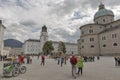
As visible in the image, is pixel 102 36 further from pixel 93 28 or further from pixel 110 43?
pixel 93 28

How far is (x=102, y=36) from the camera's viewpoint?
202 feet

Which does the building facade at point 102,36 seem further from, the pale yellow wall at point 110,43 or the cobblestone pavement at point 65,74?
the cobblestone pavement at point 65,74

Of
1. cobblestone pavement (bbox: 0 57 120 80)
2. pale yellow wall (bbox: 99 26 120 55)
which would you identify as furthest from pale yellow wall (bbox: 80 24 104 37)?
cobblestone pavement (bbox: 0 57 120 80)

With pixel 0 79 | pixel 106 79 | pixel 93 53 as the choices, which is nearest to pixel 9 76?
pixel 0 79

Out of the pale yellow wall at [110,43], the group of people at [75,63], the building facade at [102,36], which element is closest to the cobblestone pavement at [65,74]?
the group of people at [75,63]

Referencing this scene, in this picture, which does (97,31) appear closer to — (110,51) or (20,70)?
→ (110,51)

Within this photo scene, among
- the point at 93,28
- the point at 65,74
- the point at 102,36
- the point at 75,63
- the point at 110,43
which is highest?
the point at 93,28

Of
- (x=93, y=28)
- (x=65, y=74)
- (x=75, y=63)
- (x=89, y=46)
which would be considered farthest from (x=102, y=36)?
(x=75, y=63)

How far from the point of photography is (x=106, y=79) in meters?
10.3

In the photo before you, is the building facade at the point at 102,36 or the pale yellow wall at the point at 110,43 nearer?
the pale yellow wall at the point at 110,43

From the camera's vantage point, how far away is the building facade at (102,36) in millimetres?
55303

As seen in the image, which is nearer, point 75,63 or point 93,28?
point 75,63

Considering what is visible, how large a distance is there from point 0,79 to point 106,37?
180 feet

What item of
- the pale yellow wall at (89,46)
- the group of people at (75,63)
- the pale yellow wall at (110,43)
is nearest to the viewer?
the group of people at (75,63)
